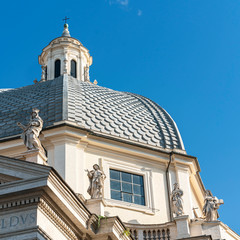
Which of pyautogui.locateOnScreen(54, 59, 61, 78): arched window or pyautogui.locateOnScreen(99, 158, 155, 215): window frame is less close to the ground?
pyautogui.locateOnScreen(54, 59, 61, 78): arched window

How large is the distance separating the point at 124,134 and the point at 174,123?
341 centimetres

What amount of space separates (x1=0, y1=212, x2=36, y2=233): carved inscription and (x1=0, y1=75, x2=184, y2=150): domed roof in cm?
1032

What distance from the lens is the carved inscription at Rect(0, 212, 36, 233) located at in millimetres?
15734

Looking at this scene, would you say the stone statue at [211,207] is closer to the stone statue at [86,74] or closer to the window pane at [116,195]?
the window pane at [116,195]

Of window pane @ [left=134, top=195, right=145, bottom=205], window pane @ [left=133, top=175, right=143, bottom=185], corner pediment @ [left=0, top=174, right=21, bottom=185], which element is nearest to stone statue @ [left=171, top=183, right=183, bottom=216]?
window pane @ [left=134, top=195, right=145, bottom=205]

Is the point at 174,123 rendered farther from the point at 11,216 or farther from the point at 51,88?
the point at 11,216

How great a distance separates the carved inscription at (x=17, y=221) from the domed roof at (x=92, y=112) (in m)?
10.3

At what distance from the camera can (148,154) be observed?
87.8 ft

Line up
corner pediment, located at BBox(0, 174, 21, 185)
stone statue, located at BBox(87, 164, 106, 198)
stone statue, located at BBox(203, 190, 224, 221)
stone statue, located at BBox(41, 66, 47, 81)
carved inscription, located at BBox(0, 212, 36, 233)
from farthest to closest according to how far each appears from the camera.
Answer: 1. stone statue, located at BBox(41, 66, 47, 81)
2. stone statue, located at BBox(203, 190, 224, 221)
3. stone statue, located at BBox(87, 164, 106, 198)
4. corner pediment, located at BBox(0, 174, 21, 185)
5. carved inscription, located at BBox(0, 212, 36, 233)

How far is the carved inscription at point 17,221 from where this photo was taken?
15.7 metres

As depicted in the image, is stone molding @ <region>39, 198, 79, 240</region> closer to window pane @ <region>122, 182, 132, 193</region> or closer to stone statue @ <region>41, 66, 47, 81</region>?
window pane @ <region>122, 182, 132, 193</region>

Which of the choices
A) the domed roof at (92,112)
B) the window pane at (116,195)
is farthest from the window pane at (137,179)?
the domed roof at (92,112)

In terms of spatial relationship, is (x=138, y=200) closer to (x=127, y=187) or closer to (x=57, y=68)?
(x=127, y=187)

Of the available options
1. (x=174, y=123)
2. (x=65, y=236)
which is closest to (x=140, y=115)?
(x=174, y=123)
